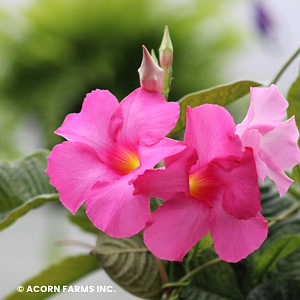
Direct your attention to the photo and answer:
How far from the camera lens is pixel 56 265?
355mm

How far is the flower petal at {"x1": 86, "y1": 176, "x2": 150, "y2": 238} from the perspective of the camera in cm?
17

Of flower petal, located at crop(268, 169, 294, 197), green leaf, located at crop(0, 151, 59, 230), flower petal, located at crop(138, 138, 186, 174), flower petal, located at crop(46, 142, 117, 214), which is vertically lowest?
green leaf, located at crop(0, 151, 59, 230)

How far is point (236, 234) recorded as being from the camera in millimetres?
181

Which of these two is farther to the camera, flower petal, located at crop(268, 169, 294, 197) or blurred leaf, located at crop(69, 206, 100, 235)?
blurred leaf, located at crop(69, 206, 100, 235)

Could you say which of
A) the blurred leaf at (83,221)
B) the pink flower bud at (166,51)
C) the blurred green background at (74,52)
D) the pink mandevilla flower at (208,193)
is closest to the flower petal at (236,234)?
the pink mandevilla flower at (208,193)

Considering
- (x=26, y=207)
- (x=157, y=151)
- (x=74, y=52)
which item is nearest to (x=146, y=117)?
(x=157, y=151)

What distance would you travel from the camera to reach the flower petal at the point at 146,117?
177mm

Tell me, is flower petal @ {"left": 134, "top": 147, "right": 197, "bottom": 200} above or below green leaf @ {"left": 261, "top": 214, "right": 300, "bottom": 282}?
above

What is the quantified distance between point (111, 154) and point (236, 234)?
0.25ft

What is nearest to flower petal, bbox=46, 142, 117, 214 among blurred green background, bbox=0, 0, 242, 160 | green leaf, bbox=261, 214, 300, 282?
green leaf, bbox=261, 214, 300, 282

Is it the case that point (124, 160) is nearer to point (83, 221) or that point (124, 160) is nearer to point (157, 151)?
point (157, 151)

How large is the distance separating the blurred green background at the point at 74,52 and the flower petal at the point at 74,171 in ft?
3.67

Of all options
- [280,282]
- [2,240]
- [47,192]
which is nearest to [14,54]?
[2,240]

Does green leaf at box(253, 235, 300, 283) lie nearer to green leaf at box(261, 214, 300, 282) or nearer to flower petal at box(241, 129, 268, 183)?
green leaf at box(261, 214, 300, 282)
